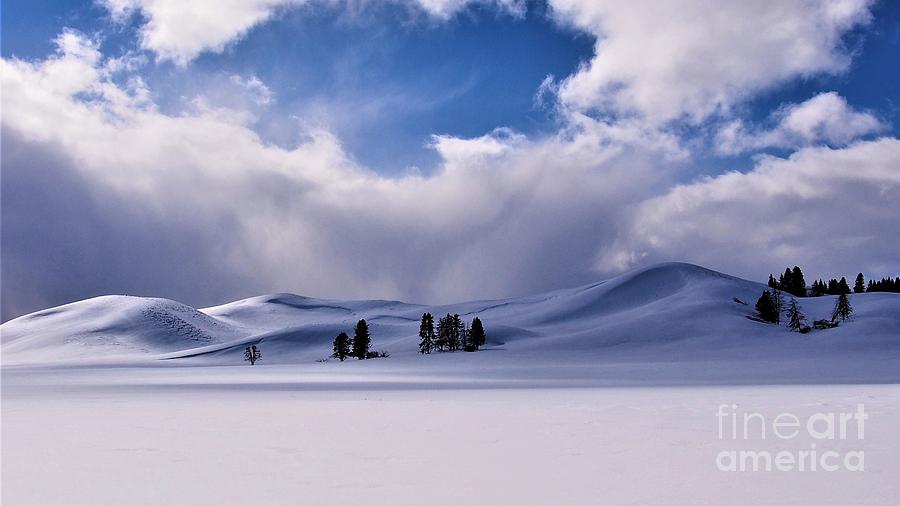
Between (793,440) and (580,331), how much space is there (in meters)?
89.3

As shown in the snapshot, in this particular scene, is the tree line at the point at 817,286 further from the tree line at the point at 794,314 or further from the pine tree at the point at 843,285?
the tree line at the point at 794,314

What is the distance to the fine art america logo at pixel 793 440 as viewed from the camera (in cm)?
1074

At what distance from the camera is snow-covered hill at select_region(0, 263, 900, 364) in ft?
242

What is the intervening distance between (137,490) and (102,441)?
4911 mm

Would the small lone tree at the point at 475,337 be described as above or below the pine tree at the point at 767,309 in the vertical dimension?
below

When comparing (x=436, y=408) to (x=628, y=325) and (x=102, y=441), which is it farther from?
(x=628, y=325)

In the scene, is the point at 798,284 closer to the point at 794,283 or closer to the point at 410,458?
the point at 794,283

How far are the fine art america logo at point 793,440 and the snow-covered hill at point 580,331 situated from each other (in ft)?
173

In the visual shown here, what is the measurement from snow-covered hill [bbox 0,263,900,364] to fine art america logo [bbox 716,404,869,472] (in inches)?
2073

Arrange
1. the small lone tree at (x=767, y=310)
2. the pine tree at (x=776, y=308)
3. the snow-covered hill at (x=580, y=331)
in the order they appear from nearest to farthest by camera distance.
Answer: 1. the snow-covered hill at (x=580, y=331)
2. the pine tree at (x=776, y=308)
3. the small lone tree at (x=767, y=310)

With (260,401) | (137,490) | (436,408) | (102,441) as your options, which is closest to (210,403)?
(260,401)

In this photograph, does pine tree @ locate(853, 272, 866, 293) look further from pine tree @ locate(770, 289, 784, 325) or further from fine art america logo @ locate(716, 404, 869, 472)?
fine art america logo @ locate(716, 404, 869, 472)

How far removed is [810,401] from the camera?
21469 mm

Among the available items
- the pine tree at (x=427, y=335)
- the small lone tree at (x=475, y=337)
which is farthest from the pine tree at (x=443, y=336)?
the small lone tree at (x=475, y=337)
